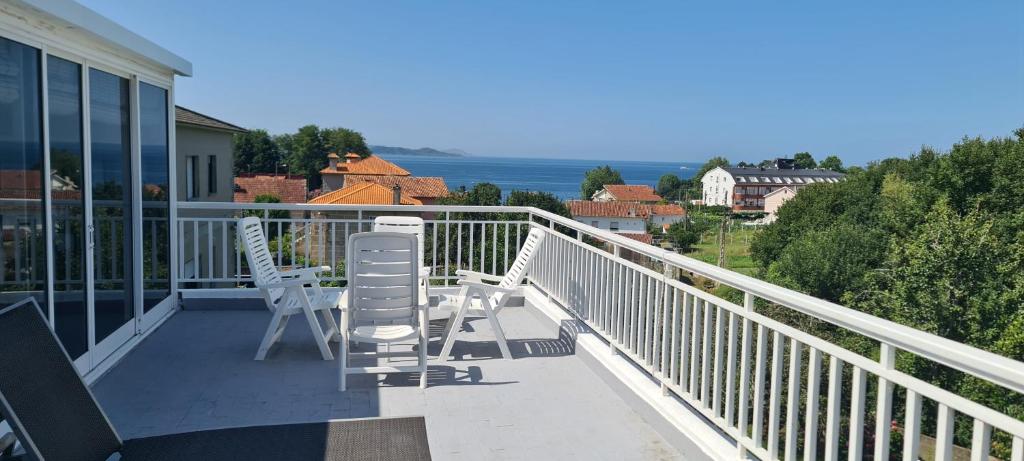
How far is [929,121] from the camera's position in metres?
83.5

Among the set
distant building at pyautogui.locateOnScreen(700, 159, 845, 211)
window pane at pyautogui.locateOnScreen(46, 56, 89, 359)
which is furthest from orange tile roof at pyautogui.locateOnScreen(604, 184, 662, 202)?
window pane at pyautogui.locateOnScreen(46, 56, 89, 359)

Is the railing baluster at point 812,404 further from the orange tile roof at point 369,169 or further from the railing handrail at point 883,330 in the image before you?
the orange tile roof at point 369,169

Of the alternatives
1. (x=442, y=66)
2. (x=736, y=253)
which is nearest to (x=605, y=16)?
(x=442, y=66)

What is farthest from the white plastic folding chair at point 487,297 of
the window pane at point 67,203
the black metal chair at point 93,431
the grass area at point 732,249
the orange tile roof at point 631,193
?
the orange tile roof at point 631,193

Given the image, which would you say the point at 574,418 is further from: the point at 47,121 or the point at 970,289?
the point at 970,289

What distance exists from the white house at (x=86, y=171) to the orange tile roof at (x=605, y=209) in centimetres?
6010

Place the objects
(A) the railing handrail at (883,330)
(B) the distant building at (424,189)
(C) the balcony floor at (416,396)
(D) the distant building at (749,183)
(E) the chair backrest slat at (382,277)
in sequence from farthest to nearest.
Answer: (D) the distant building at (749,183) < (B) the distant building at (424,189) < (E) the chair backrest slat at (382,277) < (C) the balcony floor at (416,396) < (A) the railing handrail at (883,330)

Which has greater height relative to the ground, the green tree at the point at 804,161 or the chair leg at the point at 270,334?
the green tree at the point at 804,161

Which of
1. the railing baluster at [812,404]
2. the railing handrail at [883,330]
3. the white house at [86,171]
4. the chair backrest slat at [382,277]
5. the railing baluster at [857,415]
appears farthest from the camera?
the chair backrest slat at [382,277]

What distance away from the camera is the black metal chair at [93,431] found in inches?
96.8

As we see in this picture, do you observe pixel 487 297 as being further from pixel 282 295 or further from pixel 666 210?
pixel 666 210

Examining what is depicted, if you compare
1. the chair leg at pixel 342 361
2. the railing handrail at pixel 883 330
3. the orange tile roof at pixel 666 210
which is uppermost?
the railing handrail at pixel 883 330

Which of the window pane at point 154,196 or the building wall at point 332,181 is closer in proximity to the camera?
the window pane at point 154,196

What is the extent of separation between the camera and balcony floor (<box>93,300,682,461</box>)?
3.45m
